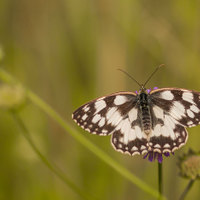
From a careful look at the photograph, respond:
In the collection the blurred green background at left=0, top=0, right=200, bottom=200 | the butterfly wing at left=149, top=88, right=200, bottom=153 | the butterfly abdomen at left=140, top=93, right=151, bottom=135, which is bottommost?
the blurred green background at left=0, top=0, right=200, bottom=200

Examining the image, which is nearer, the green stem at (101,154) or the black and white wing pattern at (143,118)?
the green stem at (101,154)

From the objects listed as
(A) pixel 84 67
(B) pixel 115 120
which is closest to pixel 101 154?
(B) pixel 115 120

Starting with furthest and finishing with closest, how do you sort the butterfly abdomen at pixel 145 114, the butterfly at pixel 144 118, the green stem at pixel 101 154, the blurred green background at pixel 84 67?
the blurred green background at pixel 84 67, the butterfly abdomen at pixel 145 114, the butterfly at pixel 144 118, the green stem at pixel 101 154

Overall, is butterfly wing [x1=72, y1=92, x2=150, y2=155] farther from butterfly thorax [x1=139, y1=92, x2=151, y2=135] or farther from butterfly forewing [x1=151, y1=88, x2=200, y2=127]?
butterfly forewing [x1=151, y1=88, x2=200, y2=127]

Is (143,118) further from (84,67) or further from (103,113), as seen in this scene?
(84,67)

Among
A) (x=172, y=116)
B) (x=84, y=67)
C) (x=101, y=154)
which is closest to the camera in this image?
(x=101, y=154)

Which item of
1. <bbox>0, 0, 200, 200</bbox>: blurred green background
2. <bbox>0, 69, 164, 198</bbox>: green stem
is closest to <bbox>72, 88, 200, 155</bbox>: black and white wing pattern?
<bbox>0, 69, 164, 198</bbox>: green stem

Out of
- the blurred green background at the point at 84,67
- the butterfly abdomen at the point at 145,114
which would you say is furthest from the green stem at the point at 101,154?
the blurred green background at the point at 84,67

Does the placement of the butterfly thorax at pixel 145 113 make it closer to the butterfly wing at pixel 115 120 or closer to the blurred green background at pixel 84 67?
the butterfly wing at pixel 115 120
